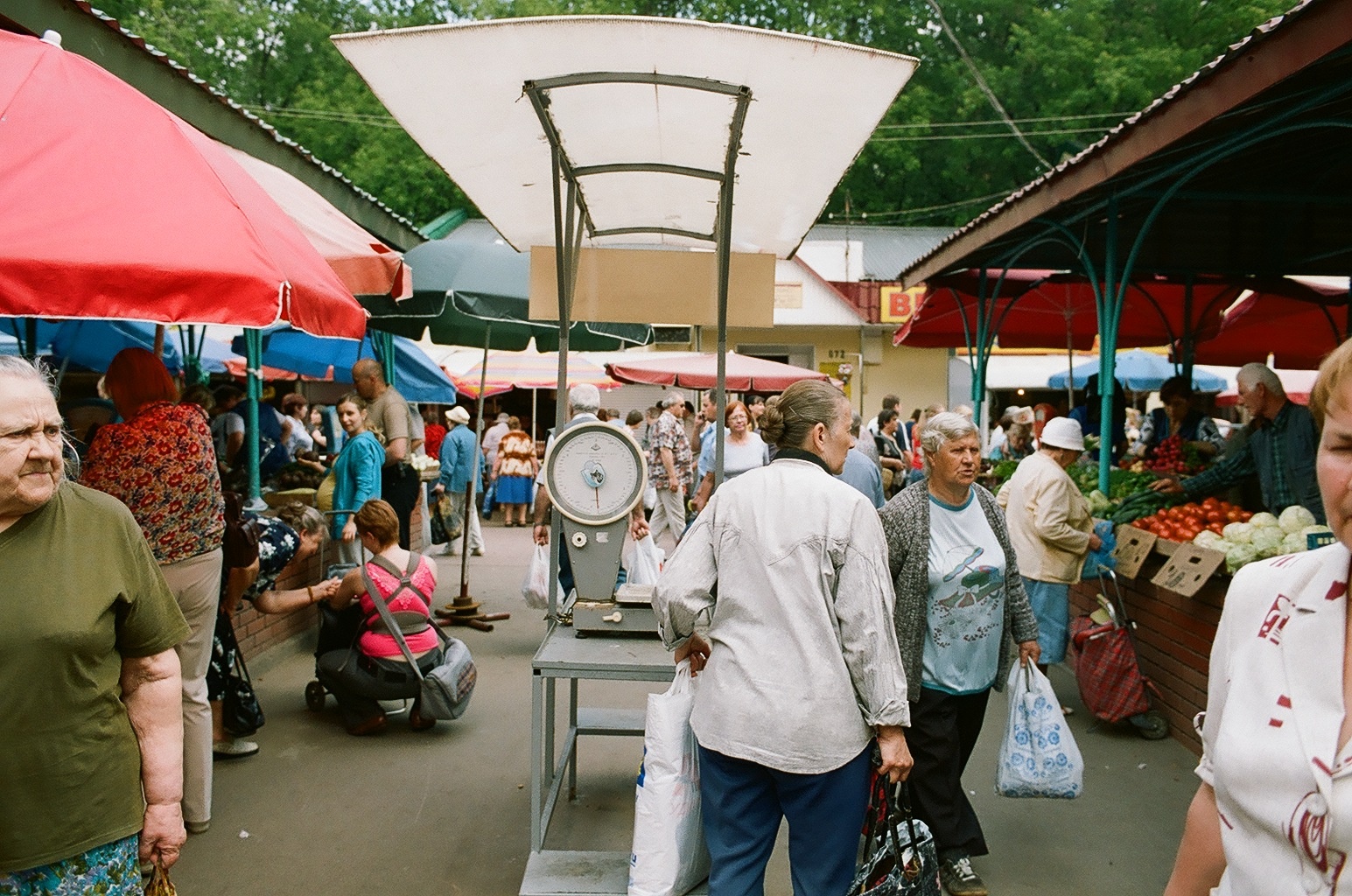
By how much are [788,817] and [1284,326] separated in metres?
12.8

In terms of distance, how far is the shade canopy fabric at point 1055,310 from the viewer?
34.3 feet

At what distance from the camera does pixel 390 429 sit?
771 cm

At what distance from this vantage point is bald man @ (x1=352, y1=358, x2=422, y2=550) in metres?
7.61

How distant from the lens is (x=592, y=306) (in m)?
4.27

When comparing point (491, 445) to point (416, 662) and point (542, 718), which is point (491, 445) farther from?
point (542, 718)

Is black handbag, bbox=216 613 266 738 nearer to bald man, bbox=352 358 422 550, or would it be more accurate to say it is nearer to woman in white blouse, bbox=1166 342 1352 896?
bald man, bbox=352 358 422 550

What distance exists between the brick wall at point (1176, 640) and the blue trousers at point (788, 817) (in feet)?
11.2

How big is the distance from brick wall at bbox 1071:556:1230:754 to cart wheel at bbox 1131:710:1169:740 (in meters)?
0.07

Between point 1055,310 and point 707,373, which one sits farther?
point 707,373

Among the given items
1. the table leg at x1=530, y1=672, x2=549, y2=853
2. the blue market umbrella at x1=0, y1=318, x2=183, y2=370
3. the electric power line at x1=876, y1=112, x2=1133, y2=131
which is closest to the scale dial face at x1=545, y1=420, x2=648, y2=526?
the table leg at x1=530, y1=672, x2=549, y2=853

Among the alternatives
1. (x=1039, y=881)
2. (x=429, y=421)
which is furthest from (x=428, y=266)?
(x=429, y=421)

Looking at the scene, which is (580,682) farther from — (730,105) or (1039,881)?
(730,105)

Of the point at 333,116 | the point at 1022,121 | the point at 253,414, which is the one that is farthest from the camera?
the point at 333,116

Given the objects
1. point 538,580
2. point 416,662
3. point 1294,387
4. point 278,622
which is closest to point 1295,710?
point 416,662
